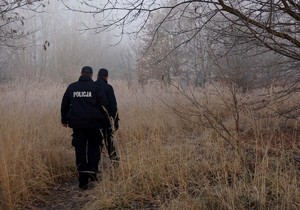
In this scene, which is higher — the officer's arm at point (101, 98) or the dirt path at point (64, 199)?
the officer's arm at point (101, 98)

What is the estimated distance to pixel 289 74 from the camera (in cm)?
842

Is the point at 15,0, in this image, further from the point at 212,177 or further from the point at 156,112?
the point at 212,177

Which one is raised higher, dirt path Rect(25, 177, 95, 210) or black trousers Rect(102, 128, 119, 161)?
black trousers Rect(102, 128, 119, 161)

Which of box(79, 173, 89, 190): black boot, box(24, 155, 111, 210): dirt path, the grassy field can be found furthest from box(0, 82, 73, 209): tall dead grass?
box(79, 173, 89, 190): black boot

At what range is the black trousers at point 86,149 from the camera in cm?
546

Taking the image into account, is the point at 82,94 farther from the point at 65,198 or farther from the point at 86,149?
the point at 65,198

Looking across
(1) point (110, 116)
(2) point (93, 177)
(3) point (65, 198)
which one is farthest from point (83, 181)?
(1) point (110, 116)

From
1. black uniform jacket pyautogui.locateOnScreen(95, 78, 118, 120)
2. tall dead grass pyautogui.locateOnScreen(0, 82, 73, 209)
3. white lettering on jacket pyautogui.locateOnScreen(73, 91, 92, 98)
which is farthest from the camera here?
black uniform jacket pyautogui.locateOnScreen(95, 78, 118, 120)

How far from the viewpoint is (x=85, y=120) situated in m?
5.42

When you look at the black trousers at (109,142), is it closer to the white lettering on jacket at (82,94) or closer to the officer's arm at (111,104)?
the officer's arm at (111,104)

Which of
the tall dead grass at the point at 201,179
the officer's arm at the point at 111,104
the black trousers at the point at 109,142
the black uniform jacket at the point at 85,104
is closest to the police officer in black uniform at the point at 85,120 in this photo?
the black uniform jacket at the point at 85,104

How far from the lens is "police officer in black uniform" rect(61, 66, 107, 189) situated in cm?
542

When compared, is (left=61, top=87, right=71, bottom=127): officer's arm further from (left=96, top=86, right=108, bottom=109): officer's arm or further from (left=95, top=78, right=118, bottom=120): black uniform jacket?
(left=95, top=78, right=118, bottom=120): black uniform jacket

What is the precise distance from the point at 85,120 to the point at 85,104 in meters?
0.26
